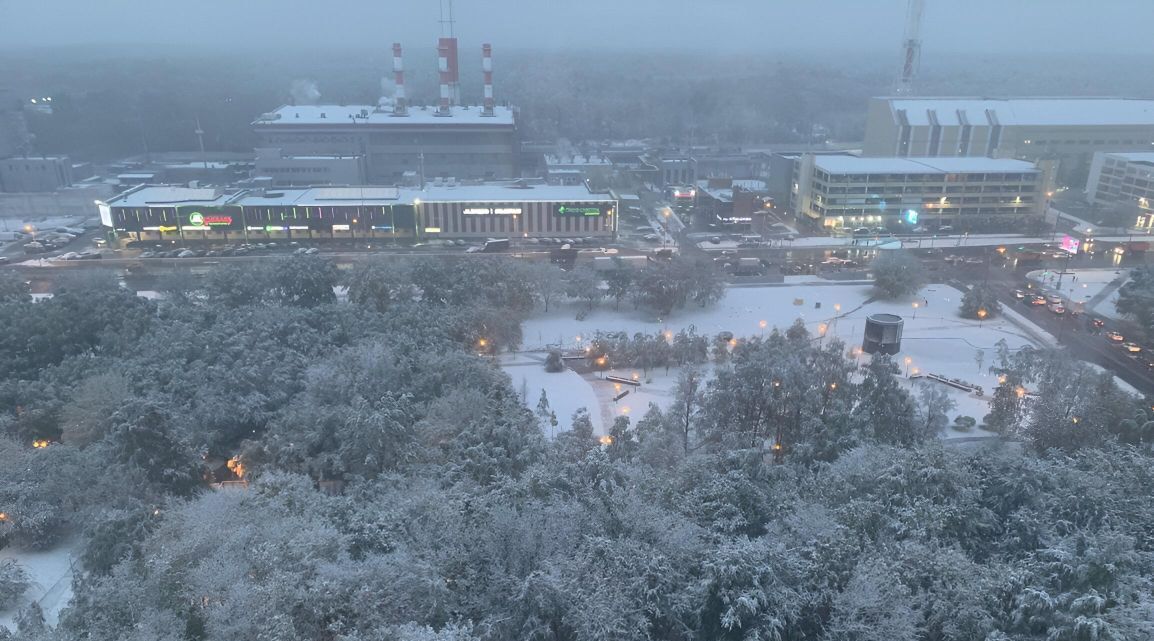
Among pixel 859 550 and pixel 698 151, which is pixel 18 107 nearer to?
pixel 698 151

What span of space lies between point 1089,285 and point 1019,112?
900 inches

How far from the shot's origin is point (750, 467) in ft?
40.6

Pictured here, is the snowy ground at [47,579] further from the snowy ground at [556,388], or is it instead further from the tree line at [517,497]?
the snowy ground at [556,388]

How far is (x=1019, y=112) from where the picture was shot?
46125 millimetres

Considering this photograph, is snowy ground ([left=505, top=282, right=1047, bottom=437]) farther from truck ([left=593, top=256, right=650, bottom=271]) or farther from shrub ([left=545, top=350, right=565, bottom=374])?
truck ([left=593, top=256, right=650, bottom=271])

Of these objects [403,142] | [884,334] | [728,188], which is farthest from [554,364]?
[403,142]

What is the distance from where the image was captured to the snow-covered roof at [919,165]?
37.2 m

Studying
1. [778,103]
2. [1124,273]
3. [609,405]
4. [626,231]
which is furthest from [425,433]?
[778,103]

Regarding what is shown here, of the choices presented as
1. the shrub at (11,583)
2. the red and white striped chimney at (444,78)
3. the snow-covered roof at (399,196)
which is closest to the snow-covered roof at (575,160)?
the red and white striped chimney at (444,78)

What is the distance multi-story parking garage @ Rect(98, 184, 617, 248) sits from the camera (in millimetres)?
33531

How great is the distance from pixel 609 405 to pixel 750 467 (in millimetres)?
7010

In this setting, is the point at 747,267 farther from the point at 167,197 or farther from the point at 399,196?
the point at 167,197

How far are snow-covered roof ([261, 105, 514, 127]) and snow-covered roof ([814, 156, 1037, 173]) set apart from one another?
20.7m

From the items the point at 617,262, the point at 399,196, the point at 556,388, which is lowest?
the point at 556,388
